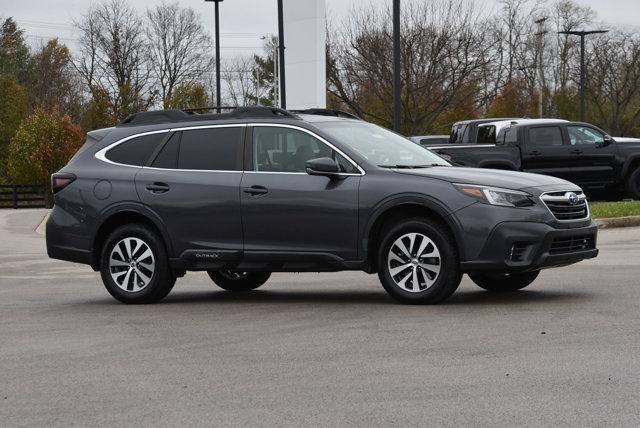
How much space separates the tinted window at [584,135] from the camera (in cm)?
2703

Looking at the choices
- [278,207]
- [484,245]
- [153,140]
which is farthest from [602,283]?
[153,140]

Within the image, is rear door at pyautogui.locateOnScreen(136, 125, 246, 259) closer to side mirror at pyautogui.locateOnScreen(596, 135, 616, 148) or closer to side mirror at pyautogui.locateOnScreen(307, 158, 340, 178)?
side mirror at pyautogui.locateOnScreen(307, 158, 340, 178)

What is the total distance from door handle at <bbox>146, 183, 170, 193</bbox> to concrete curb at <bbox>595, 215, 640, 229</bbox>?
11.8m

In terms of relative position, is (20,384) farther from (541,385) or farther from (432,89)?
(432,89)

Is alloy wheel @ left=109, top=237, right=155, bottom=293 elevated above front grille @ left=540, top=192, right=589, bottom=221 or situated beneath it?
situated beneath

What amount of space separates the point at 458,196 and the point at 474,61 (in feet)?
133

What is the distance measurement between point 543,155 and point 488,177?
16.5 meters

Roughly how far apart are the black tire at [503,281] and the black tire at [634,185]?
15731 mm

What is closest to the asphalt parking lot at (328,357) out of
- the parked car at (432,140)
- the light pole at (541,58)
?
the parked car at (432,140)

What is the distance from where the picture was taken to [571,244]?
10930 millimetres

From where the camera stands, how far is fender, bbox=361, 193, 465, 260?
1066 cm

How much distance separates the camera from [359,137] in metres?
11.8

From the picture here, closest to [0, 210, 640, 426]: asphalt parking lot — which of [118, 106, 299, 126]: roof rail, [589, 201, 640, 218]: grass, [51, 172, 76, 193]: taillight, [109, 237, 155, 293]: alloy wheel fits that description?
[109, 237, 155, 293]: alloy wheel

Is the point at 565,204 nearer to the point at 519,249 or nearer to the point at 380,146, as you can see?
the point at 519,249
